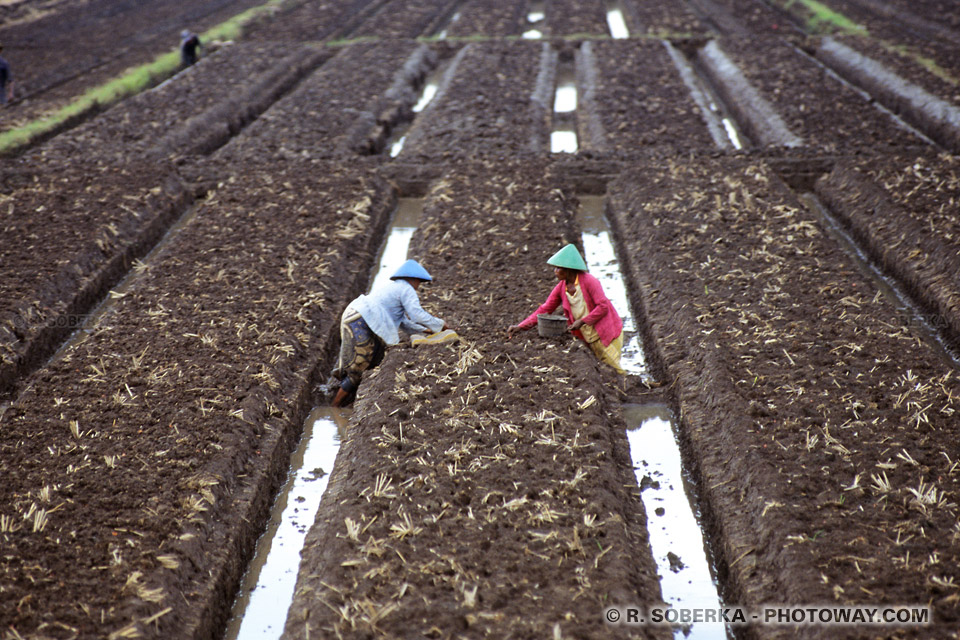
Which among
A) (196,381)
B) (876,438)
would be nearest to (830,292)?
(876,438)

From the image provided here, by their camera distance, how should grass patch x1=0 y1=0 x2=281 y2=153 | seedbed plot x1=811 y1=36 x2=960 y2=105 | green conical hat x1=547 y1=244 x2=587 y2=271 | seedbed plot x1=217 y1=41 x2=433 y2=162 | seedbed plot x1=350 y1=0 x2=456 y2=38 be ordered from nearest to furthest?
green conical hat x1=547 y1=244 x2=587 y2=271 → seedbed plot x1=217 y1=41 x2=433 y2=162 → grass patch x1=0 y1=0 x2=281 y2=153 → seedbed plot x1=811 y1=36 x2=960 y2=105 → seedbed plot x1=350 y1=0 x2=456 y2=38

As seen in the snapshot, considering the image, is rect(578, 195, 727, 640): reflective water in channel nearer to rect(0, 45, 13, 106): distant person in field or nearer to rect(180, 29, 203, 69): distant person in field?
rect(0, 45, 13, 106): distant person in field

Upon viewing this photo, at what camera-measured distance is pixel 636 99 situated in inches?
573

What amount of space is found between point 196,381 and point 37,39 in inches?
886

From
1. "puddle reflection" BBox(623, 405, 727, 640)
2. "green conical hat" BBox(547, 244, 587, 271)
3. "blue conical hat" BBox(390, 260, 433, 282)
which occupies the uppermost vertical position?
"green conical hat" BBox(547, 244, 587, 271)

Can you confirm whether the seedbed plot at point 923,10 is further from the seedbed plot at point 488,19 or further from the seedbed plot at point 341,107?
the seedbed plot at point 341,107

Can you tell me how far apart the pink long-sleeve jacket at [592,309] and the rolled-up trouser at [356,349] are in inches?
51.8

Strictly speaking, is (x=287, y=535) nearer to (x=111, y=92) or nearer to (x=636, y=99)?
(x=636, y=99)

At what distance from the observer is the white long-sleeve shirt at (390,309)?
6523 mm

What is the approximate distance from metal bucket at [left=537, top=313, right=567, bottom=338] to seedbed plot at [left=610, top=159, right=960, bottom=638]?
3.46ft

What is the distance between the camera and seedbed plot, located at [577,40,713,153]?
40.9ft

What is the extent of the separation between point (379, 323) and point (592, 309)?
1.84 metres

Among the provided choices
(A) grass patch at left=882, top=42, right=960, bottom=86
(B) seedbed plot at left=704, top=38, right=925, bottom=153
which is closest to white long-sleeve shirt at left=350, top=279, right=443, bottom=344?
(B) seedbed plot at left=704, top=38, right=925, bottom=153

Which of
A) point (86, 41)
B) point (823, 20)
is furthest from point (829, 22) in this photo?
point (86, 41)
